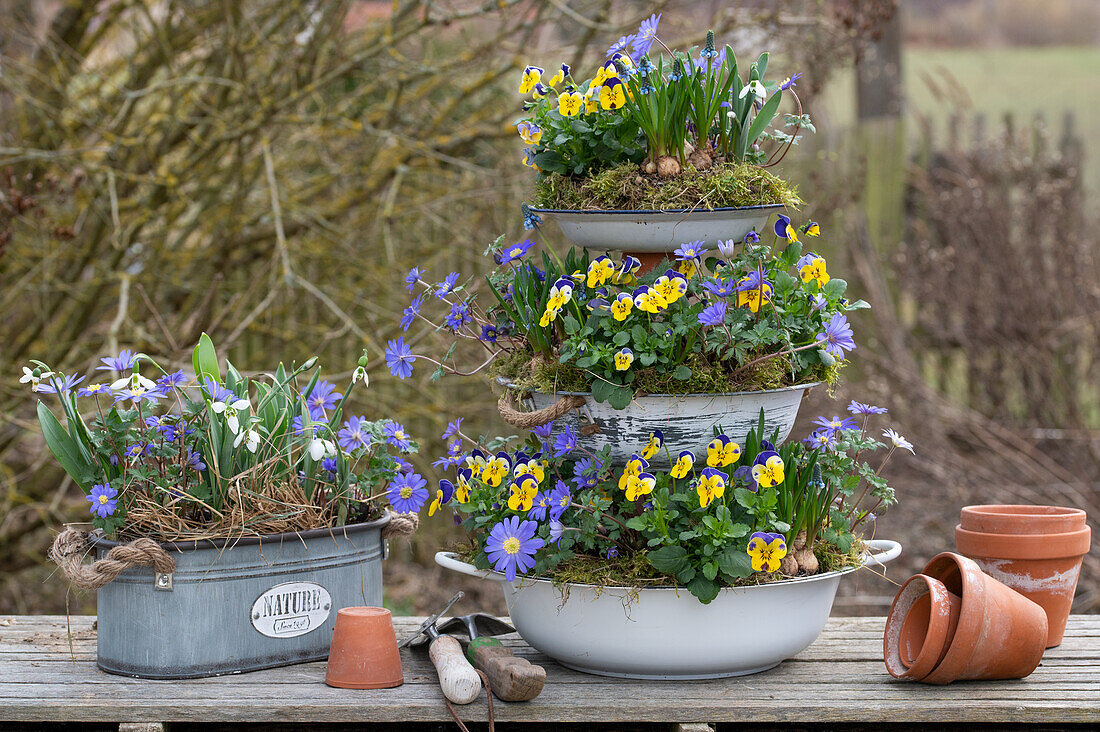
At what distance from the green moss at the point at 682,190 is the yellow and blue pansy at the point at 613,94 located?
0.11 metres

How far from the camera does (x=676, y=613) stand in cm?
172

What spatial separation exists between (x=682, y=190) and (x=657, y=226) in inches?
3.0

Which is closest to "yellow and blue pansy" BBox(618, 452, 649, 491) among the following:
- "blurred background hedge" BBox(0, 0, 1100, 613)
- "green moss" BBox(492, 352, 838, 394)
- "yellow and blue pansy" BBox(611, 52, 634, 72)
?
"green moss" BBox(492, 352, 838, 394)

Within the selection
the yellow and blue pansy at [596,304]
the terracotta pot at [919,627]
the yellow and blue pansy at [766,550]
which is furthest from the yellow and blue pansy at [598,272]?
the terracotta pot at [919,627]

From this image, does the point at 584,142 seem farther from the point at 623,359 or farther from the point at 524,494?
the point at 524,494

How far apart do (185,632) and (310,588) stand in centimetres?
21

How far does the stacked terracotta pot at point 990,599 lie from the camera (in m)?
1.72

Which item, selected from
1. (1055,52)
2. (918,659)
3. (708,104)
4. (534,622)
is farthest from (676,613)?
(1055,52)

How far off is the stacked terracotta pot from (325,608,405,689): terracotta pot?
32.6 inches

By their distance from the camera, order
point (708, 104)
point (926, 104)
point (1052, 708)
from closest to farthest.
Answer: point (1052, 708)
point (708, 104)
point (926, 104)

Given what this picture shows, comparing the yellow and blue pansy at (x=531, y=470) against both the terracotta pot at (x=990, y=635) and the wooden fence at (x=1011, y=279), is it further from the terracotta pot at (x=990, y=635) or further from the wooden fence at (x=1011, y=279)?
the wooden fence at (x=1011, y=279)

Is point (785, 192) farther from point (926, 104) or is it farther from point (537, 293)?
point (926, 104)

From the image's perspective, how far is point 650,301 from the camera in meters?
1.67

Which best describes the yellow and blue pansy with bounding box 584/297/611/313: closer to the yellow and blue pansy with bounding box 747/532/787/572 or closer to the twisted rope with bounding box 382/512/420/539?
the yellow and blue pansy with bounding box 747/532/787/572
